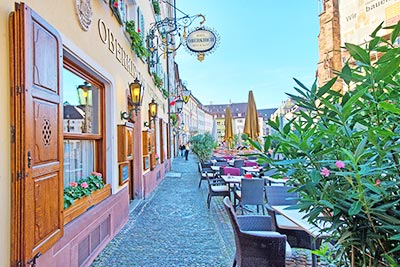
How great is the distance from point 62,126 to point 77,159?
4.68 ft

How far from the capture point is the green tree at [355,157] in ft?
3.32

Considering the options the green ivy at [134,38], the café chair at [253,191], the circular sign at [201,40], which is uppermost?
the circular sign at [201,40]

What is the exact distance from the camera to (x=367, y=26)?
40.7 feet

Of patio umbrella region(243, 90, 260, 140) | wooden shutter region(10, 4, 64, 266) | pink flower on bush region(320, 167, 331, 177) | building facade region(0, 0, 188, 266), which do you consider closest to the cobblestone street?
building facade region(0, 0, 188, 266)

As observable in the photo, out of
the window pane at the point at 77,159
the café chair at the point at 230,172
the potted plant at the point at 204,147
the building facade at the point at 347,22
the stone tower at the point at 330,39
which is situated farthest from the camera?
the stone tower at the point at 330,39

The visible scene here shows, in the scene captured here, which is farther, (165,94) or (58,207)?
(165,94)

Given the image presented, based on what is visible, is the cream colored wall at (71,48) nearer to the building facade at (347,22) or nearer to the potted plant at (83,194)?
the potted plant at (83,194)

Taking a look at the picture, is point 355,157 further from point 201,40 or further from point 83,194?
point 201,40

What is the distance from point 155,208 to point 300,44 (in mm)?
17786

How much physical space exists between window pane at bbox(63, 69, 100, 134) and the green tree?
3.15 meters

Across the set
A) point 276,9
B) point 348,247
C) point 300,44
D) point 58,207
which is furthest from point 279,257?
point 300,44

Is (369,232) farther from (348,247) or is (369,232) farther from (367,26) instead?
(367,26)

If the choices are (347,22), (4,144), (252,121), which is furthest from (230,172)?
(347,22)

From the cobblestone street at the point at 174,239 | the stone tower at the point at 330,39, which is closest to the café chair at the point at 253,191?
the cobblestone street at the point at 174,239
